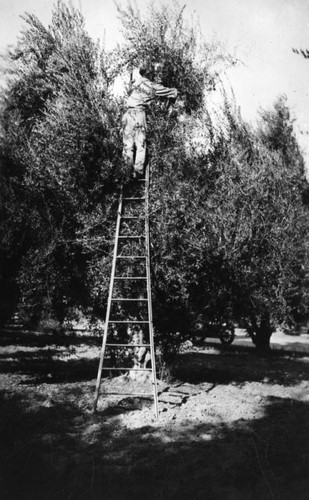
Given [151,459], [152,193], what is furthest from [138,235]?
[151,459]

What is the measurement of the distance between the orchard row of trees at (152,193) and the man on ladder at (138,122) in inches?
10.2

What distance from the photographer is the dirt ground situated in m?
5.03

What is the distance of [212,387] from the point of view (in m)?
11.1

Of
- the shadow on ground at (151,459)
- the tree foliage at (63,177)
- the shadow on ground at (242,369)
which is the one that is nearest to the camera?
the shadow on ground at (151,459)

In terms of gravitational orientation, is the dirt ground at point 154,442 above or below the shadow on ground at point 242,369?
below

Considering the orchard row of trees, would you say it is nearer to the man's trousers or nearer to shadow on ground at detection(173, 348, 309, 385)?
the man's trousers

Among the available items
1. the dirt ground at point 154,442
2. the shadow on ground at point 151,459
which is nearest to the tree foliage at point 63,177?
the dirt ground at point 154,442

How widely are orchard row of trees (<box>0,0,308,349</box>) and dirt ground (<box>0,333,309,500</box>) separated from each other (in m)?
2.19

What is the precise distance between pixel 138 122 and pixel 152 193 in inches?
75.6

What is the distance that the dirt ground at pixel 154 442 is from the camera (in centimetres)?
503

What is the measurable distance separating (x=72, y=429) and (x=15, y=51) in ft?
38.5

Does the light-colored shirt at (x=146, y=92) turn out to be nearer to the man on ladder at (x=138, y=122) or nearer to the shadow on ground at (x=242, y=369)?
the man on ladder at (x=138, y=122)

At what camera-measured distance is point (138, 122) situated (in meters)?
10.2

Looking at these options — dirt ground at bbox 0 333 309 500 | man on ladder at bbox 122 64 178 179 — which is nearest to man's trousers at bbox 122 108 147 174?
man on ladder at bbox 122 64 178 179
